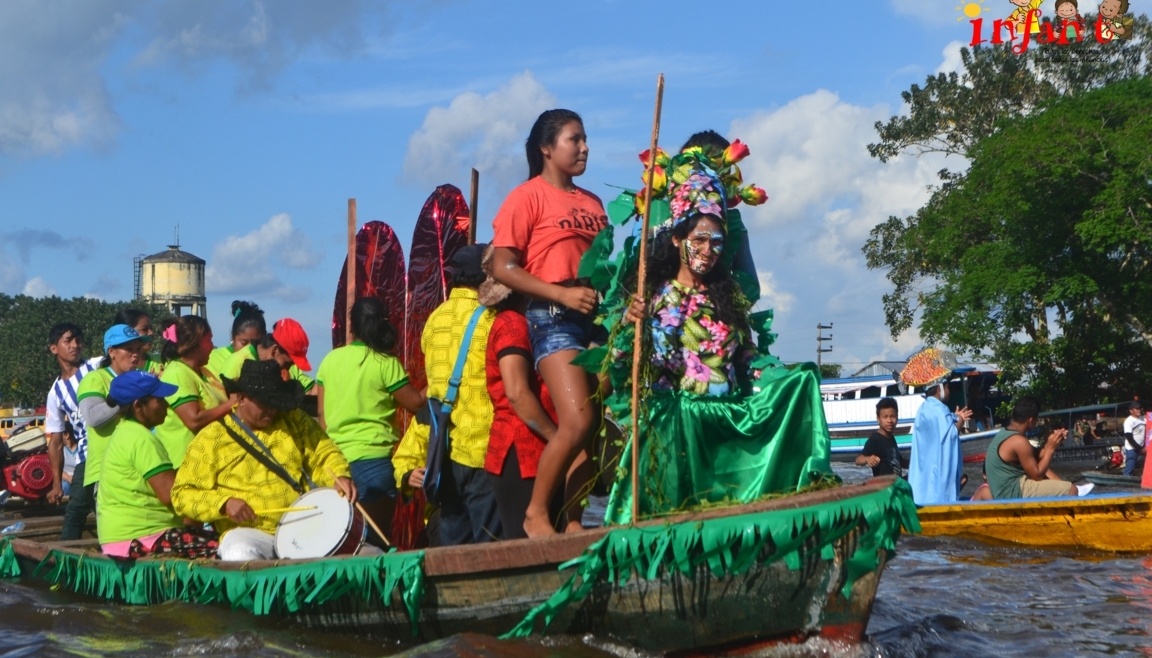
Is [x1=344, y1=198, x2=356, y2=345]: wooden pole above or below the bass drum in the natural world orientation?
above

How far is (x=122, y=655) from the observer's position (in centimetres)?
604

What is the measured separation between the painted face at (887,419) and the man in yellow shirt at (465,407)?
5.59m

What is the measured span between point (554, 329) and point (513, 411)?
56 cm

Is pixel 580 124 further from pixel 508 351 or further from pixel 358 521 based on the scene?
pixel 358 521

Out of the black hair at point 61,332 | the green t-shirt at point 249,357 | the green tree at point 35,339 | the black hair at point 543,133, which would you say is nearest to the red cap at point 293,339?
the green t-shirt at point 249,357

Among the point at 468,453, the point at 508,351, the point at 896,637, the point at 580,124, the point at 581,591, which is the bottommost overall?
the point at 896,637

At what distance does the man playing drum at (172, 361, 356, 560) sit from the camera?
6.48m

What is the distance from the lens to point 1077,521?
970 cm

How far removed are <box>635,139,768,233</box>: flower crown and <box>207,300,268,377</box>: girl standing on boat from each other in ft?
13.6

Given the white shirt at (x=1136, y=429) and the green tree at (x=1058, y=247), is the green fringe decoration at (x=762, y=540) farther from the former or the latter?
the green tree at (x=1058, y=247)

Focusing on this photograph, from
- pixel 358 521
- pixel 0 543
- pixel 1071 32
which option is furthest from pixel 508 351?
pixel 1071 32

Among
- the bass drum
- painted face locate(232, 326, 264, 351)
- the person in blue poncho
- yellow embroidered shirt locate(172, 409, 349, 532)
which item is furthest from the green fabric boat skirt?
the person in blue poncho

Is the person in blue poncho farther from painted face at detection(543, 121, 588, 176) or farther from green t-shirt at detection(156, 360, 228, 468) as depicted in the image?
painted face at detection(543, 121, 588, 176)

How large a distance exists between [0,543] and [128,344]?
146 cm
